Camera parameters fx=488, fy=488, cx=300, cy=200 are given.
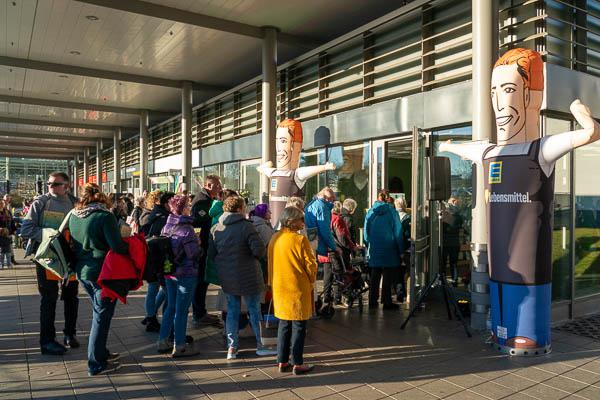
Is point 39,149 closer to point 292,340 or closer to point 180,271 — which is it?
→ point 180,271

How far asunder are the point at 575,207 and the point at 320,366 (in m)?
4.58

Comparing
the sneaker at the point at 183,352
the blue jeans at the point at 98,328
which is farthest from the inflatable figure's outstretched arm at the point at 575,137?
the blue jeans at the point at 98,328

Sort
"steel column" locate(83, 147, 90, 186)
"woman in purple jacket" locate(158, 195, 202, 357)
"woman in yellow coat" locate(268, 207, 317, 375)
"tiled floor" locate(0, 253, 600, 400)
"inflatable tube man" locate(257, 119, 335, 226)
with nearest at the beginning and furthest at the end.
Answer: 1. "tiled floor" locate(0, 253, 600, 400)
2. "woman in yellow coat" locate(268, 207, 317, 375)
3. "woman in purple jacket" locate(158, 195, 202, 357)
4. "inflatable tube man" locate(257, 119, 335, 226)
5. "steel column" locate(83, 147, 90, 186)

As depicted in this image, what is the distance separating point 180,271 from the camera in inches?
191

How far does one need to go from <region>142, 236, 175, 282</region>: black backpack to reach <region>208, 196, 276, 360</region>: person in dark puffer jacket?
0.44 metres

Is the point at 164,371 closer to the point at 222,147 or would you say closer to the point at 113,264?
the point at 113,264

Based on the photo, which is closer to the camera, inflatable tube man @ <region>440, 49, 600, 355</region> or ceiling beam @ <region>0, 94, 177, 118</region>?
inflatable tube man @ <region>440, 49, 600, 355</region>

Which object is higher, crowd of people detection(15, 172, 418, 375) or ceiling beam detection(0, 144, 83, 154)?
ceiling beam detection(0, 144, 83, 154)

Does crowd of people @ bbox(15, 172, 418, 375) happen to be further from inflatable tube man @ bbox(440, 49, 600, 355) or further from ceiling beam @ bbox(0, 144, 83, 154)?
ceiling beam @ bbox(0, 144, 83, 154)

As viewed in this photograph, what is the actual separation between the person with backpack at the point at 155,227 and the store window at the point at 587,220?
18.7 feet

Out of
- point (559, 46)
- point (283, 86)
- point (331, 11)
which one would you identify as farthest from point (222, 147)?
point (559, 46)

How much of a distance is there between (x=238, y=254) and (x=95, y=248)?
1.31 m

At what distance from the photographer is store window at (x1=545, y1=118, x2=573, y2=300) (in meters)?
6.75

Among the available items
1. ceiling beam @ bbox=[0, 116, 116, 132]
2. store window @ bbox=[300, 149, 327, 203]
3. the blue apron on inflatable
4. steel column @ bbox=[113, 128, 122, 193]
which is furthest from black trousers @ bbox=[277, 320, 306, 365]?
steel column @ bbox=[113, 128, 122, 193]
